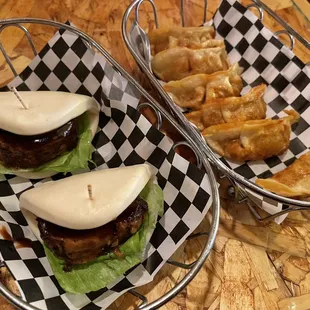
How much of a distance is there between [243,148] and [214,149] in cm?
12

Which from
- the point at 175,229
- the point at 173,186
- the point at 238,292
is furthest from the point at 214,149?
the point at 238,292

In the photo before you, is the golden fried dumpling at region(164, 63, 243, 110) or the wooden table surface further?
the golden fried dumpling at region(164, 63, 243, 110)

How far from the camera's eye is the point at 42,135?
1699 mm

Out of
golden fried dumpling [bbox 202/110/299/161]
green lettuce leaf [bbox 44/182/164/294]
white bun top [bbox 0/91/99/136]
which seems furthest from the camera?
golden fried dumpling [bbox 202/110/299/161]

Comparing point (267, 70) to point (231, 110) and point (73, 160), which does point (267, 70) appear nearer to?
point (231, 110)

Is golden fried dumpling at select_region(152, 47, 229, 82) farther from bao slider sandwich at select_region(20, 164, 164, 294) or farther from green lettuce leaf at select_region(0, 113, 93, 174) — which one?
bao slider sandwich at select_region(20, 164, 164, 294)

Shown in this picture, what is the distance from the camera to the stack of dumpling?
1.86 meters

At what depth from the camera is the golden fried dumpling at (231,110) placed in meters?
1.96

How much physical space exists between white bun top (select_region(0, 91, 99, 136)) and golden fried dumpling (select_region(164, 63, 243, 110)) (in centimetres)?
44

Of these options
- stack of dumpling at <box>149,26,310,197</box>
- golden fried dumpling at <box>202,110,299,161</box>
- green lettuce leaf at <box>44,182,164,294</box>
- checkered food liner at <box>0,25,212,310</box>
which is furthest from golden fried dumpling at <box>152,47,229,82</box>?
green lettuce leaf at <box>44,182,164,294</box>

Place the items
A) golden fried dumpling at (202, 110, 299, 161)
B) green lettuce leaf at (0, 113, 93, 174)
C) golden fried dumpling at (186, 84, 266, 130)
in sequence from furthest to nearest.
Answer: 1. golden fried dumpling at (186, 84, 266, 130)
2. golden fried dumpling at (202, 110, 299, 161)
3. green lettuce leaf at (0, 113, 93, 174)

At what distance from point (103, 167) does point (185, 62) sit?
0.68 metres

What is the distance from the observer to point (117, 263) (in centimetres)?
150

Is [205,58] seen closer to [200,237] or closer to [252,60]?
[252,60]
